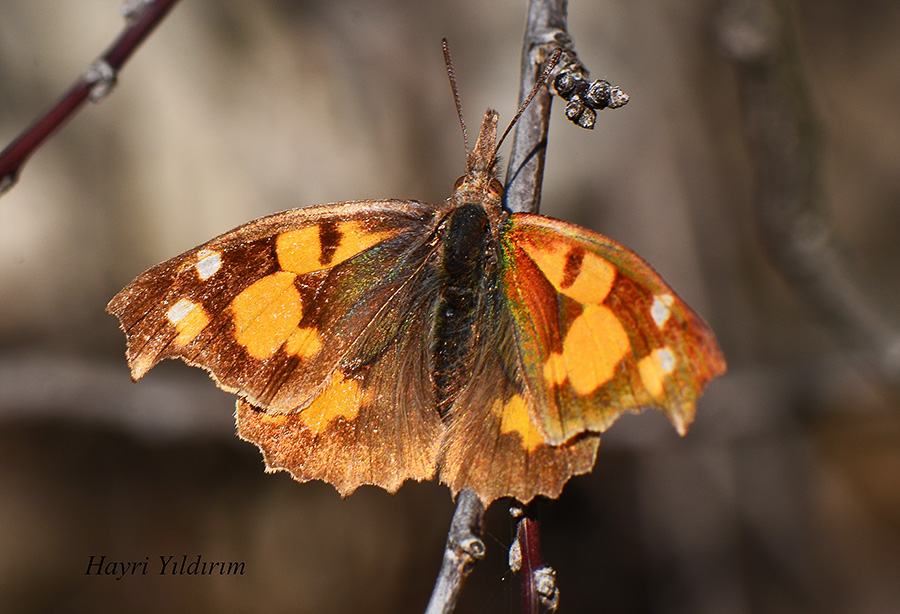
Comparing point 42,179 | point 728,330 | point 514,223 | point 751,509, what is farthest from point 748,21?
point 42,179

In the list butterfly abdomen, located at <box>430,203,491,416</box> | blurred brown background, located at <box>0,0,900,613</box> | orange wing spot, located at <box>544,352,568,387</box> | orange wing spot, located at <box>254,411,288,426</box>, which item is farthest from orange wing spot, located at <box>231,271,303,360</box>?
blurred brown background, located at <box>0,0,900,613</box>

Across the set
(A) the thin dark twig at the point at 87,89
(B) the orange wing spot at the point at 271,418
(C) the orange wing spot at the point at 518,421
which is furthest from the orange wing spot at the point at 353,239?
(A) the thin dark twig at the point at 87,89

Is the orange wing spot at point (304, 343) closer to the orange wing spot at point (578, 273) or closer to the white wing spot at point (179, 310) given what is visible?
the white wing spot at point (179, 310)

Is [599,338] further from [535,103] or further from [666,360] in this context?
[535,103]

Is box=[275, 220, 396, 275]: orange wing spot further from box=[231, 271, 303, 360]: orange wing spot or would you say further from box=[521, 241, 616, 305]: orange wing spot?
box=[521, 241, 616, 305]: orange wing spot

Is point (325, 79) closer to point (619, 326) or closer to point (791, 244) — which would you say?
A: point (791, 244)

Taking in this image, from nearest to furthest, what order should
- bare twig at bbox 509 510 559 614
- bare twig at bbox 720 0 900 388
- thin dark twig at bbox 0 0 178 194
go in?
thin dark twig at bbox 0 0 178 194 < bare twig at bbox 509 510 559 614 < bare twig at bbox 720 0 900 388
